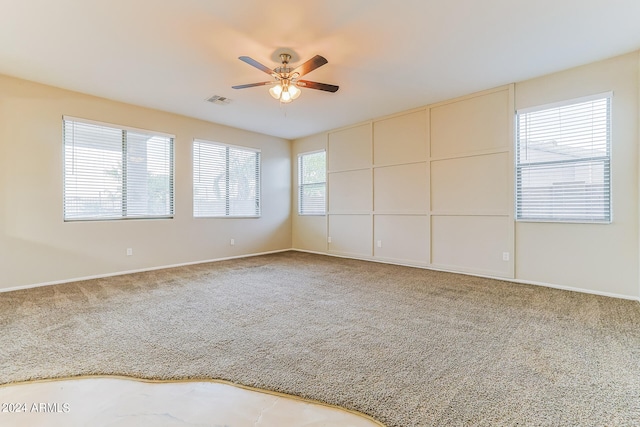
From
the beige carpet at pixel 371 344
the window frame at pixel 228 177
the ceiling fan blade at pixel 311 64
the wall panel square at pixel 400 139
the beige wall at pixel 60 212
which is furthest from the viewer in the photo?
the window frame at pixel 228 177

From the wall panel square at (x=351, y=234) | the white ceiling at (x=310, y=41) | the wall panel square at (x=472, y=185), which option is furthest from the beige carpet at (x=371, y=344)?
the white ceiling at (x=310, y=41)

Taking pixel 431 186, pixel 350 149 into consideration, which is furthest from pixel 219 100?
pixel 431 186

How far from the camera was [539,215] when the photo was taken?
384cm

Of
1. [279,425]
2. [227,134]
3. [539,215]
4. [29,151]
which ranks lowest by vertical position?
[279,425]

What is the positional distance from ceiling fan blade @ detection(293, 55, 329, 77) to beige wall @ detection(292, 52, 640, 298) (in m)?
2.73

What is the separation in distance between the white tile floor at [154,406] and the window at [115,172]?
10.9 feet

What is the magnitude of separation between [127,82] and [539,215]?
5791mm

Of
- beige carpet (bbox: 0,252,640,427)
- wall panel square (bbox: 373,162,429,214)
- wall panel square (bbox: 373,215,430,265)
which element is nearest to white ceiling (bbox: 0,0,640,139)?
wall panel square (bbox: 373,162,429,214)

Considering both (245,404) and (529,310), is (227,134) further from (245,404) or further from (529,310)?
(529,310)

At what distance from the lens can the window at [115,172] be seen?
416 cm

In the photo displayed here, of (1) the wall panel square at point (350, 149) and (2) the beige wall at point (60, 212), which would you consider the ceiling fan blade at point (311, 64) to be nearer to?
(2) the beige wall at point (60, 212)

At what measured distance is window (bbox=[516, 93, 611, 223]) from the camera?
3.40 meters

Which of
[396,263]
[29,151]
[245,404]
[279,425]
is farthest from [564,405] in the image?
[29,151]

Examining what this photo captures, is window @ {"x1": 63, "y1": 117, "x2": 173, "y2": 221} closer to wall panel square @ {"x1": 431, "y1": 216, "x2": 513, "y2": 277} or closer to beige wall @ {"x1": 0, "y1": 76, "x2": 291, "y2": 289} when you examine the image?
beige wall @ {"x1": 0, "y1": 76, "x2": 291, "y2": 289}
